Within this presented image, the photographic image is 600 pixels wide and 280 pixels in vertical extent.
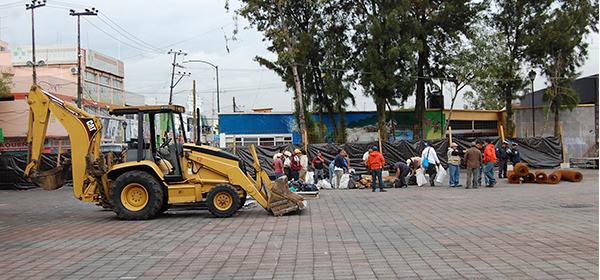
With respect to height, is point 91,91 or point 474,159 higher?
point 91,91

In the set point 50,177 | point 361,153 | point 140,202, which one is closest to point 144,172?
point 140,202

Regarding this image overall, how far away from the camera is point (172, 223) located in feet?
31.6

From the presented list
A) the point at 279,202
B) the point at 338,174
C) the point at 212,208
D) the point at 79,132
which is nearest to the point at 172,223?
the point at 212,208

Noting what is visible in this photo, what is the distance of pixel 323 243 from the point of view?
23.5ft

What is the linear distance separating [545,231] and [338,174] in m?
11.1

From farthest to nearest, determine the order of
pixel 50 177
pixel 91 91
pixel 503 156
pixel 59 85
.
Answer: pixel 91 91
pixel 59 85
pixel 503 156
pixel 50 177

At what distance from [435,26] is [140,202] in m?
24.9

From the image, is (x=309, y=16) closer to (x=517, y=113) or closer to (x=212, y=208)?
(x=517, y=113)

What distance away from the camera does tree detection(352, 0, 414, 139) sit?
91.0 feet

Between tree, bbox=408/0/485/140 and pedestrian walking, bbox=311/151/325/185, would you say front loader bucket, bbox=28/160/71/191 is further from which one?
tree, bbox=408/0/485/140

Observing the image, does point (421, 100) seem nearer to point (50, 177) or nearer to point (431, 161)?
point (431, 161)

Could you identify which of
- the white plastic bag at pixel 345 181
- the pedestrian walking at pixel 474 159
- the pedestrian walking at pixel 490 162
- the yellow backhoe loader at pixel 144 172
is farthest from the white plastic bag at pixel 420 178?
the yellow backhoe loader at pixel 144 172

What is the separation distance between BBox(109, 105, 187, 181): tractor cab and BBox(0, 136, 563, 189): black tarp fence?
35.0 feet

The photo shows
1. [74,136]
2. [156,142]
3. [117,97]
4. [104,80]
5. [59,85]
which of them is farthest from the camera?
[117,97]
